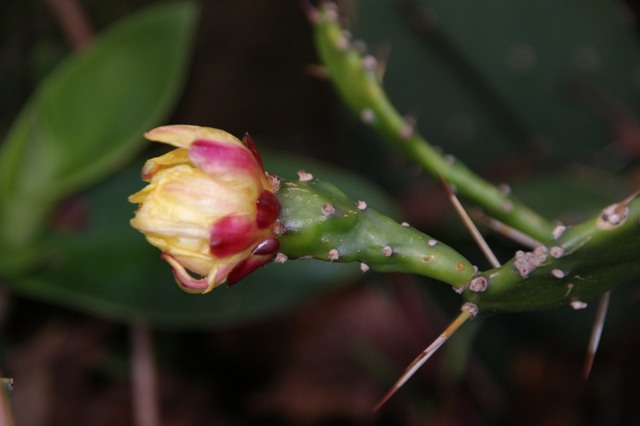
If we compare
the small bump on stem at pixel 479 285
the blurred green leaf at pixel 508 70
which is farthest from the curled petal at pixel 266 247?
the blurred green leaf at pixel 508 70

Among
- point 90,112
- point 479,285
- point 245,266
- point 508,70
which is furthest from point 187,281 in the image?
point 508,70

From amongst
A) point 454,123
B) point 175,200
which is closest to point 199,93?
point 454,123

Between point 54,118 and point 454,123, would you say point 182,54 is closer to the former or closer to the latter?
point 54,118

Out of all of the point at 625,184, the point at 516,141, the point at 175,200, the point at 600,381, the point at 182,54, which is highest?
the point at 182,54

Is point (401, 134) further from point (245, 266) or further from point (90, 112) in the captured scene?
point (90, 112)

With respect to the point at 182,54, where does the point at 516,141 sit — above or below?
below
